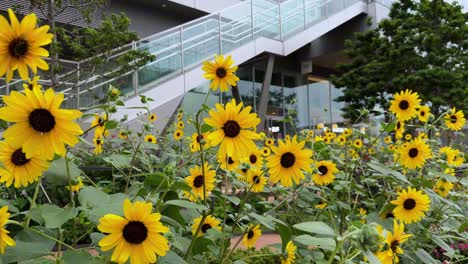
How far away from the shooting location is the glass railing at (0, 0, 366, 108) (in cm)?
912

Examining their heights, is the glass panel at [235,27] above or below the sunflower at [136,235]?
above

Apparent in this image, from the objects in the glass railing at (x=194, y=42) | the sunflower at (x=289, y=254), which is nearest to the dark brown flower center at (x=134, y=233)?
the sunflower at (x=289, y=254)

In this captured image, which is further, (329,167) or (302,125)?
(302,125)

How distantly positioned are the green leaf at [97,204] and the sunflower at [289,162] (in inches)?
21.6

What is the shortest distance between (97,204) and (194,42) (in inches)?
409

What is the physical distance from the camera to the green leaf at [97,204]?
1.00 meters

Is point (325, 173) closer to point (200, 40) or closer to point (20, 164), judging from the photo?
point (20, 164)

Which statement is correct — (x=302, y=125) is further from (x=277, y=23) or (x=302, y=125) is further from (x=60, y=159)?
(x=60, y=159)

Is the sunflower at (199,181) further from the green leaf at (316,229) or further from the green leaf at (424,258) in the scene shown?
the green leaf at (424,258)

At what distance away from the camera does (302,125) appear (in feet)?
60.9

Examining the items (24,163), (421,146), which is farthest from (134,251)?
(421,146)

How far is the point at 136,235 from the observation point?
0.95 meters

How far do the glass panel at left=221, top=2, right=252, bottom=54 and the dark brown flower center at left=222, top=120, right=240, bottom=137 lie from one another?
10743 millimetres

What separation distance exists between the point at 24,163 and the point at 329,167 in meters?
1.42
